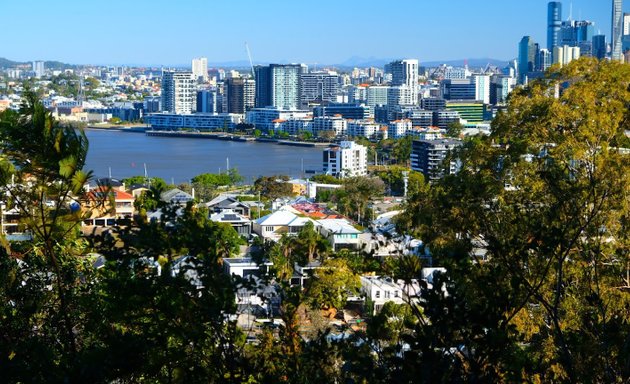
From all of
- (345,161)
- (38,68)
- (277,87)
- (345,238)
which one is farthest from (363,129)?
(38,68)

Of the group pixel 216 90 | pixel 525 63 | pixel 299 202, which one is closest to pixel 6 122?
pixel 299 202

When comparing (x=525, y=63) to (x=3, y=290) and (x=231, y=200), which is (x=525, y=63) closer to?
(x=231, y=200)

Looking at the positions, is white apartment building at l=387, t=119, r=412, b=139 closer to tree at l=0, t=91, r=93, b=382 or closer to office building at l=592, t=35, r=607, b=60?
office building at l=592, t=35, r=607, b=60

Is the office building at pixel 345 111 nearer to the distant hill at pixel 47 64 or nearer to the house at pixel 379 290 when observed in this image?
the house at pixel 379 290

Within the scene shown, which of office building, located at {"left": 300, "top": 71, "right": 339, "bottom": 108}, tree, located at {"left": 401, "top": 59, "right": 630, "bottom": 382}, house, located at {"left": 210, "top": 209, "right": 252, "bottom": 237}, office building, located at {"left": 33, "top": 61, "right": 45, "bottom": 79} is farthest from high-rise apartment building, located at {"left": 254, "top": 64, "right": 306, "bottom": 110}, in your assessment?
office building, located at {"left": 33, "top": 61, "right": 45, "bottom": 79}

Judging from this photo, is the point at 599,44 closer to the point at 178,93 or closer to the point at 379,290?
the point at 178,93


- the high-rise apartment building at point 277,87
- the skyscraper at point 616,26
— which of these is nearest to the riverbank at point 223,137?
the high-rise apartment building at point 277,87
